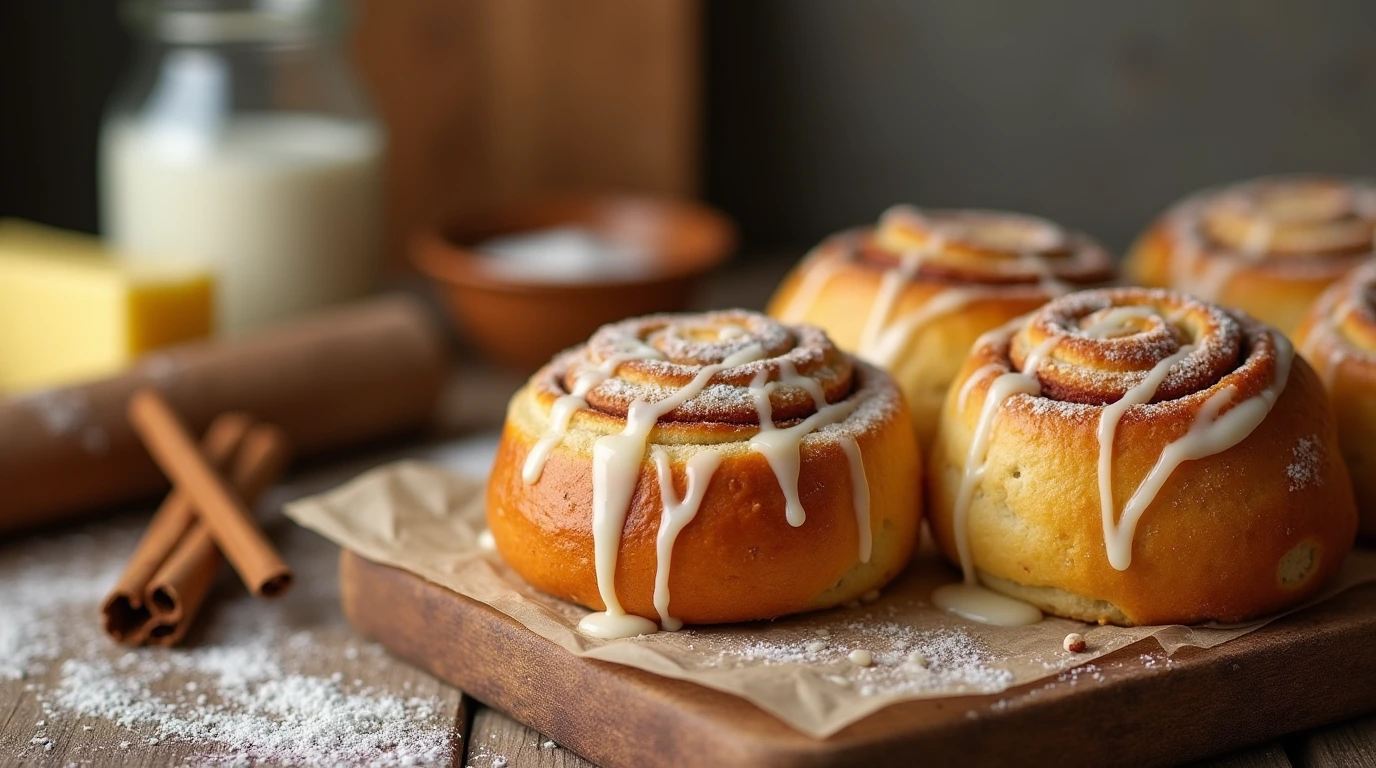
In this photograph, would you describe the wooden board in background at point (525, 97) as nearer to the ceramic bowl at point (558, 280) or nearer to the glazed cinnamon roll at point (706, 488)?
the ceramic bowl at point (558, 280)

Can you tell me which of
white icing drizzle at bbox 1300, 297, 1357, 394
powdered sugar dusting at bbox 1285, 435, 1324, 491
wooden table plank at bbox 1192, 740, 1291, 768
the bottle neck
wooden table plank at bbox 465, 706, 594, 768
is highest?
the bottle neck

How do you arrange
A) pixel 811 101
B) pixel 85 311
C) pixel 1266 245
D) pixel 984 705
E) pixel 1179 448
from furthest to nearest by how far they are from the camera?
pixel 811 101 → pixel 85 311 → pixel 1266 245 → pixel 1179 448 → pixel 984 705

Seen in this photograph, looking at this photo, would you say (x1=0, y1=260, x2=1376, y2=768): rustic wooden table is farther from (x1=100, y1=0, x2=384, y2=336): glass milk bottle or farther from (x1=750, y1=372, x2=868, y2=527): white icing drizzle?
(x1=100, y1=0, x2=384, y2=336): glass milk bottle

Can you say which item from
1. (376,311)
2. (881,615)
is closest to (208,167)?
(376,311)

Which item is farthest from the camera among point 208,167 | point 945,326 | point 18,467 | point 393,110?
point 393,110

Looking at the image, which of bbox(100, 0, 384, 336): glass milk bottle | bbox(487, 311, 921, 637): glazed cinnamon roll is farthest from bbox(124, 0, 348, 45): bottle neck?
bbox(487, 311, 921, 637): glazed cinnamon roll

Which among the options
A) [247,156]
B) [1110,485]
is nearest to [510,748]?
[1110,485]

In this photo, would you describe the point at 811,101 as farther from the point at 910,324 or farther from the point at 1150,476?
the point at 1150,476

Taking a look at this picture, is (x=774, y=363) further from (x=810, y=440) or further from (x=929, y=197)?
(x=929, y=197)
